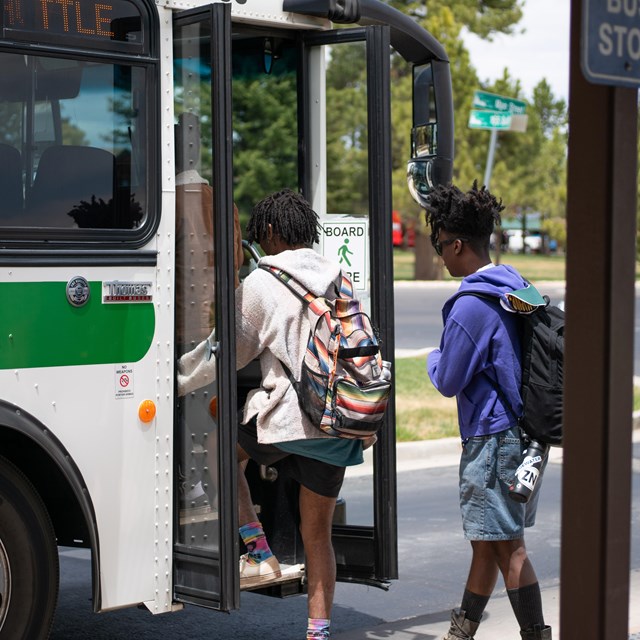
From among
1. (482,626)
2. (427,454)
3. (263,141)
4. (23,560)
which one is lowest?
(427,454)

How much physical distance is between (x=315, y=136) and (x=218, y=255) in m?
1.45

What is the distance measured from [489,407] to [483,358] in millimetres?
193

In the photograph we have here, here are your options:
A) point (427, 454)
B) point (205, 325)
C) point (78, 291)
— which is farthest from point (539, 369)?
point (427, 454)

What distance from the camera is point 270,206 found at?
486cm

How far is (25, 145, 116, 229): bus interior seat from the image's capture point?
4.35 metres

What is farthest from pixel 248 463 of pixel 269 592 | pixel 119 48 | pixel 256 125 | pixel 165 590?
pixel 256 125

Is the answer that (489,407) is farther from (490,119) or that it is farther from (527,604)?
(490,119)

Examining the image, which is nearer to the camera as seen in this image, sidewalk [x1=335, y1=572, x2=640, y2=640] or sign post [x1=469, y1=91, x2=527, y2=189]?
sidewalk [x1=335, y1=572, x2=640, y2=640]

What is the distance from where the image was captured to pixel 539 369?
458 centimetres

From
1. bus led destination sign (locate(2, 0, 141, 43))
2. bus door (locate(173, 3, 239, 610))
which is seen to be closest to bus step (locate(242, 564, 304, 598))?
bus door (locate(173, 3, 239, 610))

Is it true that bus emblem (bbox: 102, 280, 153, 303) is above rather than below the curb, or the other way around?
above

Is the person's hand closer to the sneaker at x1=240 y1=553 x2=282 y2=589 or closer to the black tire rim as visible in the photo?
the sneaker at x1=240 y1=553 x2=282 y2=589

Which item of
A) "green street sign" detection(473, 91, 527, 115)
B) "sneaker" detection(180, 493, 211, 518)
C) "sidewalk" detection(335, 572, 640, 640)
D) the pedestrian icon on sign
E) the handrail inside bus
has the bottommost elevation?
"sidewalk" detection(335, 572, 640, 640)

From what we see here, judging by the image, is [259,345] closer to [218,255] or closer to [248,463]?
[218,255]
